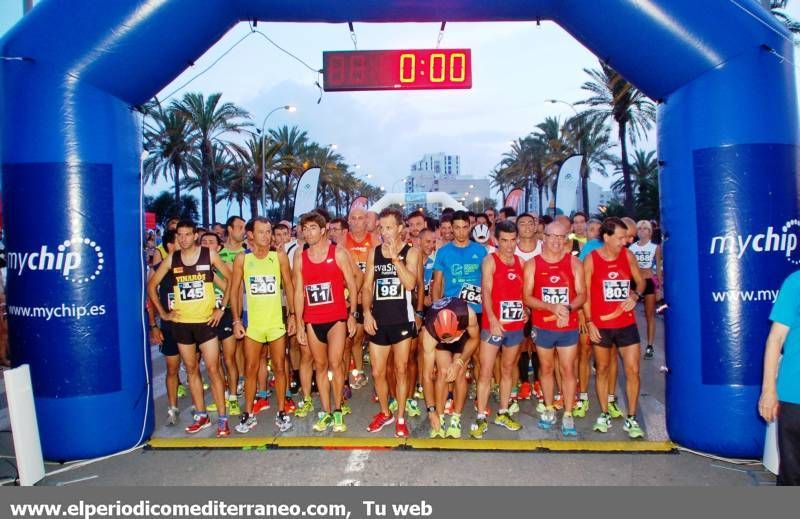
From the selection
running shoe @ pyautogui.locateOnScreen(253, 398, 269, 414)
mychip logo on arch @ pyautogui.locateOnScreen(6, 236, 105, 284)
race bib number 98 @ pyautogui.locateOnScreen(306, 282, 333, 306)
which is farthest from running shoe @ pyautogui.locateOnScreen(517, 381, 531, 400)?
mychip logo on arch @ pyautogui.locateOnScreen(6, 236, 105, 284)

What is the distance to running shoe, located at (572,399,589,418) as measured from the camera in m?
6.29

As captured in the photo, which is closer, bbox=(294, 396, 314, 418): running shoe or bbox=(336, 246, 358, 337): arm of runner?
bbox=(336, 246, 358, 337): arm of runner

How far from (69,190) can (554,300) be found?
4685 mm

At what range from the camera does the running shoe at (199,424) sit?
5.95 meters

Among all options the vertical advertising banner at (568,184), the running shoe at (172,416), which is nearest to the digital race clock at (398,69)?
the running shoe at (172,416)

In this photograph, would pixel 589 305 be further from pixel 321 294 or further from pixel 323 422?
pixel 323 422

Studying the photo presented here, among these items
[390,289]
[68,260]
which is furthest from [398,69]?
[68,260]

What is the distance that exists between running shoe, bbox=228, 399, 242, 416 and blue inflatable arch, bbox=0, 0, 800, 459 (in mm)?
1268

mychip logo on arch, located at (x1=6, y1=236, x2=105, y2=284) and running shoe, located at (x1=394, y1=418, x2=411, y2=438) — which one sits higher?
mychip logo on arch, located at (x1=6, y1=236, x2=105, y2=284)

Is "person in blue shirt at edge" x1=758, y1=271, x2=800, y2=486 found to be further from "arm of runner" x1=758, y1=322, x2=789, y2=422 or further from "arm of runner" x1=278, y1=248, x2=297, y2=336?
"arm of runner" x1=278, y1=248, x2=297, y2=336

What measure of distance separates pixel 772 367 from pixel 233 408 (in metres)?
5.40

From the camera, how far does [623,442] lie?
5.39m

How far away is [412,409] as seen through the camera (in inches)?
256

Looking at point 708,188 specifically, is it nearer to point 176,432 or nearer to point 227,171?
point 176,432
